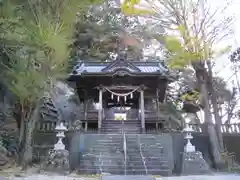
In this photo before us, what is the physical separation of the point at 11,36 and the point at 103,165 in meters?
5.22

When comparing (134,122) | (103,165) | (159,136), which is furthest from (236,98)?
(103,165)

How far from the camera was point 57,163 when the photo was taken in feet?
28.0

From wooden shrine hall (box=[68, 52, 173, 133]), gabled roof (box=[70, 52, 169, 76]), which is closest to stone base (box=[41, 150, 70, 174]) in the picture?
wooden shrine hall (box=[68, 52, 173, 133])

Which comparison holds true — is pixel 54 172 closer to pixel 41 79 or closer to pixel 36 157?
pixel 36 157

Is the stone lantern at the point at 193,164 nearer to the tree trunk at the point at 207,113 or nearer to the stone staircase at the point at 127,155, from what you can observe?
the stone staircase at the point at 127,155

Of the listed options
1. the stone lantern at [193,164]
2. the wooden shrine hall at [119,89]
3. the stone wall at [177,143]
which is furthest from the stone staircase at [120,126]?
the stone lantern at [193,164]

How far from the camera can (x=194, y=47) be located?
1184cm

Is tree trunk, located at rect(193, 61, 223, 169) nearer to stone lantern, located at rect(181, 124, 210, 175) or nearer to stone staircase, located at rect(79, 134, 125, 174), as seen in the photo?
stone lantern, located at rect(181, 124, 210, 175)

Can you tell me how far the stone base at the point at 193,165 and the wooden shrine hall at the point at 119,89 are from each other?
4.06 metres

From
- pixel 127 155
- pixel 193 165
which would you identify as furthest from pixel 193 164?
pixel 127 155

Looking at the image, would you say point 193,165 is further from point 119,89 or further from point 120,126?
point 119,89

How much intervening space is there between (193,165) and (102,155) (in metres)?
3.32

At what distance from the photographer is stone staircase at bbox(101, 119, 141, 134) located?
13.6 m

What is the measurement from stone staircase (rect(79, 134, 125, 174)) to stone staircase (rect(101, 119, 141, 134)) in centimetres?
250
